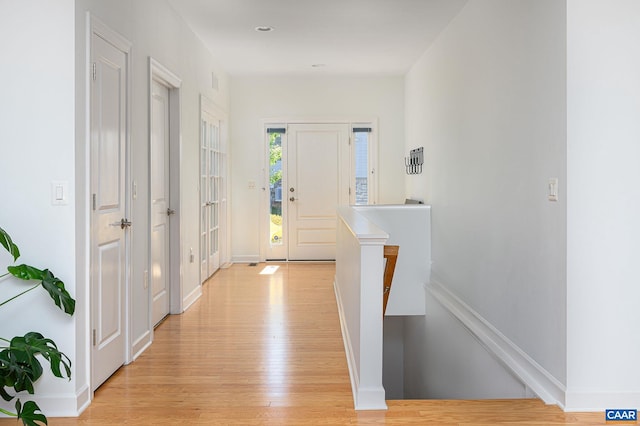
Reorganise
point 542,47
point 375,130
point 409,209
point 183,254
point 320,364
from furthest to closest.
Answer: point 375,130 → point 409,209 → point 183,254 → point 320,364 → point 542,47

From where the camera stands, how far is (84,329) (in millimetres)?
3047

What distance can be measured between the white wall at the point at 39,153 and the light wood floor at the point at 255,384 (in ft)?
1.61

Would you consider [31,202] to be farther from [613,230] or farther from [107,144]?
[613,230]

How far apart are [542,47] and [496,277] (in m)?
1.57

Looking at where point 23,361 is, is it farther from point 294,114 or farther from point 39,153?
point 294,114

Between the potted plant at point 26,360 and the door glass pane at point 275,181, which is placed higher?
the door glass pane at point 275,181

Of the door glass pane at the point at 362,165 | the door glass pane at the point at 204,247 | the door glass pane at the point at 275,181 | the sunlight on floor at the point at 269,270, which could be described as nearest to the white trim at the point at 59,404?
the door glass pane at the point at 204,247

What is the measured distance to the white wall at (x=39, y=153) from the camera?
9.39 feet

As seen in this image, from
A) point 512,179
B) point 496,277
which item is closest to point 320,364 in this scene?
point 496,277

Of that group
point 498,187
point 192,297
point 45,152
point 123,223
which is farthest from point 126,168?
point 498,187

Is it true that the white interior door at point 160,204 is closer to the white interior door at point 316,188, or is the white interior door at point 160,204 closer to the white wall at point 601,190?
the white wall at point 601,190

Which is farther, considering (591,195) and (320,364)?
(320,364)

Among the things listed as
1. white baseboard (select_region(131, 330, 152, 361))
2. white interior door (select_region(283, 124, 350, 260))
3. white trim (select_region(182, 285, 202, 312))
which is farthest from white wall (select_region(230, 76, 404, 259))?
white baseboard (select_region(131, 330, 152, 361))

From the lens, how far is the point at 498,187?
3.97 metres
